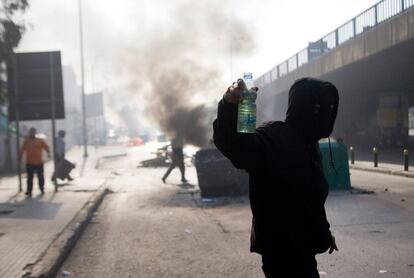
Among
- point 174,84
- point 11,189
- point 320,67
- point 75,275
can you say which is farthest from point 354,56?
point 75,275

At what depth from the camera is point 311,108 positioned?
95.3 inches

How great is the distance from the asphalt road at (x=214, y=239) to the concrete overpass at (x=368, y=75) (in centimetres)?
831

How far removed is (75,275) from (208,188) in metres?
6.25

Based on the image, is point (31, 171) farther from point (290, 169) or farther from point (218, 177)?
point (290, 169)

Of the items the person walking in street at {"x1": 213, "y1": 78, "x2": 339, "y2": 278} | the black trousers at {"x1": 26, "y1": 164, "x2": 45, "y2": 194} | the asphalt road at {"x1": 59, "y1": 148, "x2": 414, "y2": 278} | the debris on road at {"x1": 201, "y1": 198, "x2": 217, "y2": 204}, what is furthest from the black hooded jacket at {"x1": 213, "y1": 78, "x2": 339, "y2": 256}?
the black trousers at {"x1": 26, "y1": 164, "x2": 45, "y2": 194}

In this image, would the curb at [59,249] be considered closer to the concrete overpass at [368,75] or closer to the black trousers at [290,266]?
the black trousers at [290,266]

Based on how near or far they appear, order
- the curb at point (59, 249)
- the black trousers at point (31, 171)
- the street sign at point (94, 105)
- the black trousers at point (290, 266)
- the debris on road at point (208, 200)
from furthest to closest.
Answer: the street sign at point (94, 105) → the black trousers at point (31, 171) → the debris on road at point (208, 200) → the curb at point (59, 249) → the black trousers at point (290, 266)

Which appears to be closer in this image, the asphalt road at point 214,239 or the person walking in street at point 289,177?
the person walking in street at point 289,177

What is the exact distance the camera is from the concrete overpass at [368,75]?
18.6m

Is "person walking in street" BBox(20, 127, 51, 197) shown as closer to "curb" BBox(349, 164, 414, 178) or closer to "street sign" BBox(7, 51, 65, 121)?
"street sign" BBox(7, 51, 65, 121)

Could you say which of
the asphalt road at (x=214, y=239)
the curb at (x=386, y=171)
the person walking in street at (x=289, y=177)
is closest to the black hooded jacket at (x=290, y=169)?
the person walking in street at (x=289, y=177)

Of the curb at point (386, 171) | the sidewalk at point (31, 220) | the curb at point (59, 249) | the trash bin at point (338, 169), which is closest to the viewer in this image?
the curb at point (59, 249)

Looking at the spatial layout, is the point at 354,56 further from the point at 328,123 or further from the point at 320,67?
the point at 328,123

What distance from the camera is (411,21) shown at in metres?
16.3
